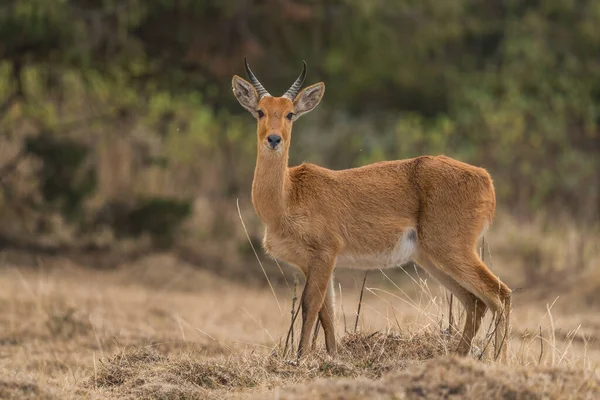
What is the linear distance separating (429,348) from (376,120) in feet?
55.8

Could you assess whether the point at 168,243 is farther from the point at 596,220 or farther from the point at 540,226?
the point at 596,220

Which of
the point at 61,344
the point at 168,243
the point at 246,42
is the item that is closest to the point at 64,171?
the point at 168,243

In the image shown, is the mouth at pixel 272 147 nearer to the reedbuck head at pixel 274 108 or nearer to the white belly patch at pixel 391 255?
the reedbuck head at pixel 274 108

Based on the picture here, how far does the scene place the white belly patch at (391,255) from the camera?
823 centimetres

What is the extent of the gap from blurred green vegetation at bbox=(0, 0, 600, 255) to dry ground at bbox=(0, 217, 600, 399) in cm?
134

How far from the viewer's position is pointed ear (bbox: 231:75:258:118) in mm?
8414

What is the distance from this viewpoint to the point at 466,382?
20.7 ft

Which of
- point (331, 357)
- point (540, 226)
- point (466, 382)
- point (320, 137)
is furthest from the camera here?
point (320, 137)

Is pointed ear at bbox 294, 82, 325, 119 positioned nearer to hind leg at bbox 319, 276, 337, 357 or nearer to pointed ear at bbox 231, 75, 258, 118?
pointed ear at bbox 231, 75, 258, 118

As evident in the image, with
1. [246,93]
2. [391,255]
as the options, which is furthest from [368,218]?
[246,93]

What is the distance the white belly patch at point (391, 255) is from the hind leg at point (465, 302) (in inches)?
4.9

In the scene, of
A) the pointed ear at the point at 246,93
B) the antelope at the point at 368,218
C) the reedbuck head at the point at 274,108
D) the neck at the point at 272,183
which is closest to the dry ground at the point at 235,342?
the antelope at the point at 368,218

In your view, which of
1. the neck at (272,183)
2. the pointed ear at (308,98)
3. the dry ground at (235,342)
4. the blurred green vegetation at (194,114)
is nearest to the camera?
the dry ground at (235,342)

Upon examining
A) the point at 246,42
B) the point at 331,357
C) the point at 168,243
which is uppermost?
the point at 246,42
